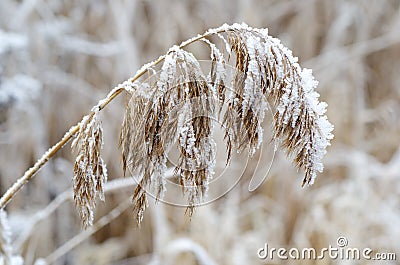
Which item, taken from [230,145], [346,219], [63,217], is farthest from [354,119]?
[230,145]

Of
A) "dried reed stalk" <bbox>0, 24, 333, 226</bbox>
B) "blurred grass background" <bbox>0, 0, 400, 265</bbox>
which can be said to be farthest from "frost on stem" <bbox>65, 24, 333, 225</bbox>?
"blurred grass background" <bbox>0, 0, 400, 265</bbox>

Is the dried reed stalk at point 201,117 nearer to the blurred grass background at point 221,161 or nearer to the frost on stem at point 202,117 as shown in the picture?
the frost on stem at point 202,117

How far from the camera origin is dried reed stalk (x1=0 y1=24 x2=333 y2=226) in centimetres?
54

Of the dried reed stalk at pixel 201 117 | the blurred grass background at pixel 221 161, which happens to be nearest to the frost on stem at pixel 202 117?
the dried reed stalk at pixel 201 117

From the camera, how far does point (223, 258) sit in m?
1.57

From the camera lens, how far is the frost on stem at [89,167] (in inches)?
22.1

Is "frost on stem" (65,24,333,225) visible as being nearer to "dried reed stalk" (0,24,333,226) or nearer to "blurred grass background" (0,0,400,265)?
"dried reed stalk" (0,24,333,226)

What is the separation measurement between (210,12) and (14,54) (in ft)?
2.61

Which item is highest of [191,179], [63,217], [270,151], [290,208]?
[270,151]

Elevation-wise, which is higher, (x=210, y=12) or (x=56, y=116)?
(x=210, y=12)

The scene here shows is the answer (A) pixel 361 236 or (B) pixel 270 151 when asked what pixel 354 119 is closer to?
(B) pixel 270 151

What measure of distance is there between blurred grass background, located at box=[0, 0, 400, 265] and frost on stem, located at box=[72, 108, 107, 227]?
2.53ft

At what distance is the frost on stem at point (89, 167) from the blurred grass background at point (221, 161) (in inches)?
30.3

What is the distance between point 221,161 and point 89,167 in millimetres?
1141
